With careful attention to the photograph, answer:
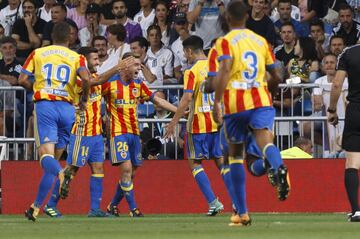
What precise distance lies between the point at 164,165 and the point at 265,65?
742cm

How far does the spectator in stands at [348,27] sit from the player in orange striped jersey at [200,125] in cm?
466

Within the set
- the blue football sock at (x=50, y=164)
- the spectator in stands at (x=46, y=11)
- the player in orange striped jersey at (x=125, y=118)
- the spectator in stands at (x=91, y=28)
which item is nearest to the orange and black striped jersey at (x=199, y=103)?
the player in orange striped jersey at (x=125, y=118)

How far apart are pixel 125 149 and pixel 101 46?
4.21 metres

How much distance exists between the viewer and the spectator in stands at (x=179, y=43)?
23.2 metres

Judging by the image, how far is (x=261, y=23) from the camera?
23.2m

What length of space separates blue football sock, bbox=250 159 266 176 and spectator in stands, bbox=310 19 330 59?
342 inches

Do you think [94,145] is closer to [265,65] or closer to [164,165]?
[164,165]

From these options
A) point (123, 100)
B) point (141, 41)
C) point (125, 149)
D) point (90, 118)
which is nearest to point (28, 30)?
point (141, 41)

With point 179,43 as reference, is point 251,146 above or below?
below

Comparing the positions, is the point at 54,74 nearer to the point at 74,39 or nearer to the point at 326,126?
the point at 326,126

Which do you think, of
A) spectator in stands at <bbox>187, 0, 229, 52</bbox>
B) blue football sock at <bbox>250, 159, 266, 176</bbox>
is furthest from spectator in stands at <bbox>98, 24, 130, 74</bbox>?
blue football sock at <bbox>250, 159, 266, 176</bbox>

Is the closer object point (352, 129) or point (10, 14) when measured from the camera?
point (352, 129)

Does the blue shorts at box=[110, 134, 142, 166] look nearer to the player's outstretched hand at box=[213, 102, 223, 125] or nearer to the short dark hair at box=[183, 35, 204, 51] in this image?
the short dark hair at box=[183, 35, 204, 51]

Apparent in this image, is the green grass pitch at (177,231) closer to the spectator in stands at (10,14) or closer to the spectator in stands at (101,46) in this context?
the spectator in stands at (101,46)
